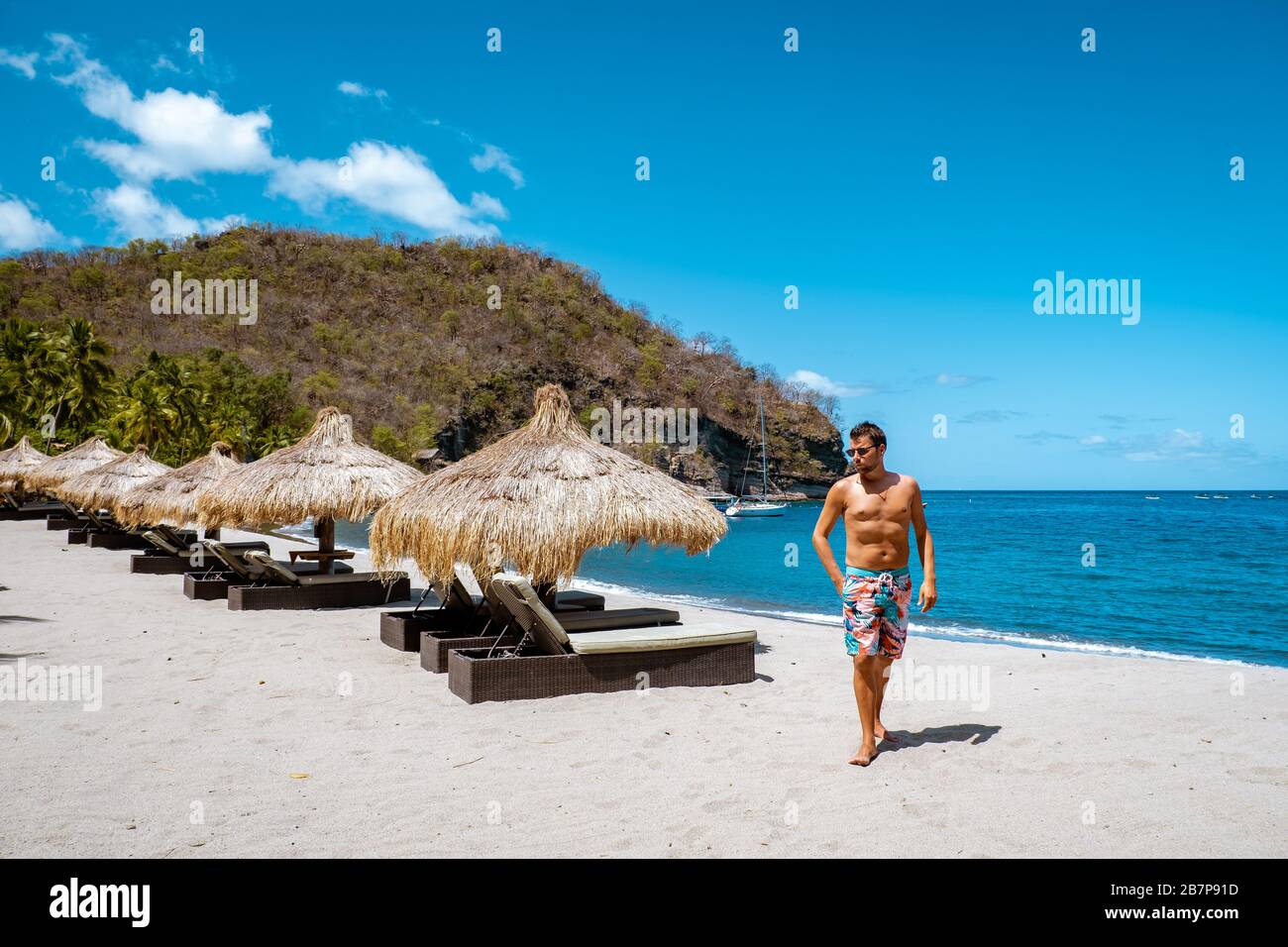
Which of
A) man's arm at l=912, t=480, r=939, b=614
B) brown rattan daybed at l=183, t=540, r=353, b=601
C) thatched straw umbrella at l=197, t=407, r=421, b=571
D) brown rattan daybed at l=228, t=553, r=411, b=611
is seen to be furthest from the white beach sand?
brown rattan daybed at l=183, t=540, r=353, b=601

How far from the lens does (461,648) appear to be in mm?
7168

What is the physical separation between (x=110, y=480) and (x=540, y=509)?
15264mm

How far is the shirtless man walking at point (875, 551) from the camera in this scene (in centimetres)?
465

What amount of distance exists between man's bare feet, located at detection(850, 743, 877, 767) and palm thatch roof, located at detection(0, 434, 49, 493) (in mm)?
27715

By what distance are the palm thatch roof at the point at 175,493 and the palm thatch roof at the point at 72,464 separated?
834cm

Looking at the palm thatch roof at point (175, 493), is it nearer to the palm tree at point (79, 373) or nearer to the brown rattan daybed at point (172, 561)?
the brown rattan daybed at point (172, 561)

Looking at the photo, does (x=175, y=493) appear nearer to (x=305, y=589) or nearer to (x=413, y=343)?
(x=305, y=589)

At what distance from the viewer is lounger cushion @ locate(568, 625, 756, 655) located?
6531 millimetres

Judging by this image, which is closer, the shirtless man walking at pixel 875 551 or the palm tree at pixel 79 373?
the shirtless man walking at pixel 875 551

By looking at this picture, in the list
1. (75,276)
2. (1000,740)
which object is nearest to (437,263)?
(75,276)

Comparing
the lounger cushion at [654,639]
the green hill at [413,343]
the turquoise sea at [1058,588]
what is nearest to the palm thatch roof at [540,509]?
the lounger cushion at [654,639]

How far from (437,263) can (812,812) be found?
106893 mm

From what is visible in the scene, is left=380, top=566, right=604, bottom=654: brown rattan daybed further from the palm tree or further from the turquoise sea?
the palm tree
